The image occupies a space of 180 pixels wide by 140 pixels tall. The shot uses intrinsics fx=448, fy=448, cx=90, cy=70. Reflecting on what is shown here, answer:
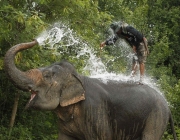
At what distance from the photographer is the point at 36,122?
386 inches

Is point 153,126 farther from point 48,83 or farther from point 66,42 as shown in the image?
point 66,42

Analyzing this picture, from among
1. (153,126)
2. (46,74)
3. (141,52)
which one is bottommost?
(153,126)

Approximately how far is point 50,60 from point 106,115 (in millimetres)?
3501

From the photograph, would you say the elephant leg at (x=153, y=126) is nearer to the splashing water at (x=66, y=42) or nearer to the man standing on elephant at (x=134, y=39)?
the man standing on elephant at (x=134, y=39)

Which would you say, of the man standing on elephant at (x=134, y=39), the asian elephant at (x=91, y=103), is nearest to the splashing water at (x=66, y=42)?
the man standing on elephant at (x=134, y=39)

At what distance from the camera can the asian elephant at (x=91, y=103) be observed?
15.4 feet

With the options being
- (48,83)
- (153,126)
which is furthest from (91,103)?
(153,126)

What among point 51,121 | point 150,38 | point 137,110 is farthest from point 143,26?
point 137,110

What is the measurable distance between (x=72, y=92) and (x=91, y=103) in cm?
25

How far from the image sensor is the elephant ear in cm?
482

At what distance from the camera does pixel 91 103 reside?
4.91 meters

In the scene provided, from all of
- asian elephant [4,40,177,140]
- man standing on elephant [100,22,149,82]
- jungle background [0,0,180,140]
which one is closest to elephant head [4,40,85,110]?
asian elephant [4,40,177,140]

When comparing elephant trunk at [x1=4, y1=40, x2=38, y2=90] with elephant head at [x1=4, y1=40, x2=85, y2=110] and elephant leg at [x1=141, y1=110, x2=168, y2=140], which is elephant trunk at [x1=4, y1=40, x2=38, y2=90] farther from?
elephant leg at [x1=141, y1=110, x2=168, y2=140]

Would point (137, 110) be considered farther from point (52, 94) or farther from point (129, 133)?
point (52, 94)
